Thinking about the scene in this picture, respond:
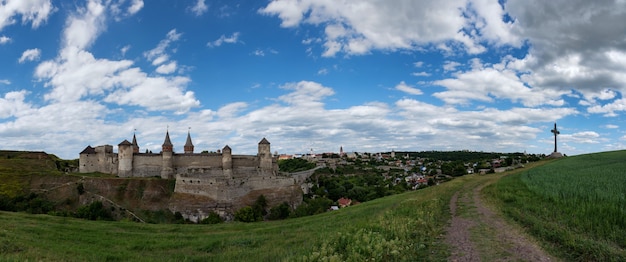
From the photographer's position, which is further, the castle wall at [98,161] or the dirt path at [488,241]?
the castle wall at [98,161]

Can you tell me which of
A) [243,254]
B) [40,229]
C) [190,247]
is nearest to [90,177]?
[40,229]

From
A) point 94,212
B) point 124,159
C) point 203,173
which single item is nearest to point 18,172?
point 124,159

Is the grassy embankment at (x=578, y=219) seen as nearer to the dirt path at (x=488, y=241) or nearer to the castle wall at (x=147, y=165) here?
the dirt path at (x=488, y=241)

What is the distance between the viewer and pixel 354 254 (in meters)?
7.17

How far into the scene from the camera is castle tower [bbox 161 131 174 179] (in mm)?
55281

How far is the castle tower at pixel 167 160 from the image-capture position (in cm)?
5528

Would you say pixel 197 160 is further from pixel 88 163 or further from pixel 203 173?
pixel 88 163

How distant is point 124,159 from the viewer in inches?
2146

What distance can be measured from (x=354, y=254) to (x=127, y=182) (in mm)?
49092

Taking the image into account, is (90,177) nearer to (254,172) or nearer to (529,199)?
(254,172)

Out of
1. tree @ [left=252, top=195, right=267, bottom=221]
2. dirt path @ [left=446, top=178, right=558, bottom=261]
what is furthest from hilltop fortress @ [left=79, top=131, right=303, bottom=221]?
dirt path @ [left=446, top=178, right=558, bottom=261]

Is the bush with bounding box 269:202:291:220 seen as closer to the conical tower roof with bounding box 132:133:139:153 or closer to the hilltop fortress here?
the hilltop fortress

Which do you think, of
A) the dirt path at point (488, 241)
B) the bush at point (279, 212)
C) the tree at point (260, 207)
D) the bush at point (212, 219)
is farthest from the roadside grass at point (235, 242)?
the bush at point (279, 212)

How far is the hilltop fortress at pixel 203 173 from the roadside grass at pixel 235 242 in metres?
23.8
